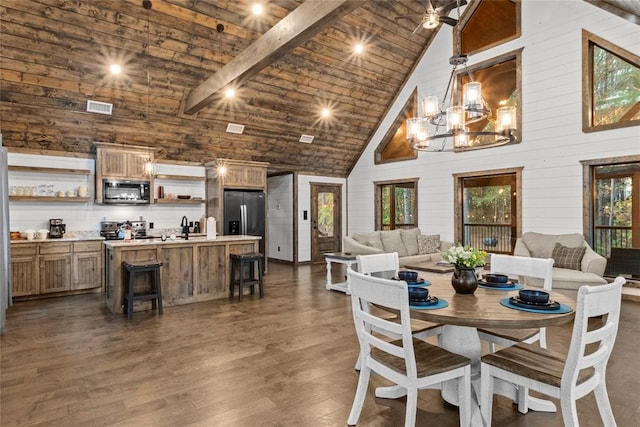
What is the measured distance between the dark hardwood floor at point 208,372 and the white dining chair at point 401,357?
13.9 inches

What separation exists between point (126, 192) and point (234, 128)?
2351mm

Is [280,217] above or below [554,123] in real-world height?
below

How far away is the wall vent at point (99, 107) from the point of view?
19.1 ft

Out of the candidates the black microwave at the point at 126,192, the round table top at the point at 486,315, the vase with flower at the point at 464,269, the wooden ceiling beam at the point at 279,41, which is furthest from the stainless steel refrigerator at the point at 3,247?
the vase with flower at the point at 464,269

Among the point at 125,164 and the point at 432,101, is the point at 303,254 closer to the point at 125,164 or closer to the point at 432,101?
the point at 125,164

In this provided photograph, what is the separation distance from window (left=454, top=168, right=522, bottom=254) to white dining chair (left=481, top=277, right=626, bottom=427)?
5.22m

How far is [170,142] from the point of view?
7.08 meters

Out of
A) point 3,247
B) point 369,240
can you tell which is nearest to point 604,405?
point 369,240

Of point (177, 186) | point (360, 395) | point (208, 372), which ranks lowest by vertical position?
point (208, 372)

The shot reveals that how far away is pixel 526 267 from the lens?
10.0 feet

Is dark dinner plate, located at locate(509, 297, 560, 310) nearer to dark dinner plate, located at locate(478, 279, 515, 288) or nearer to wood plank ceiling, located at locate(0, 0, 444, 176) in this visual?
dark dinner plate, located at locate(478, 279, 515, 288)

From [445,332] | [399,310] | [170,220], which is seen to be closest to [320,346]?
[445,332]

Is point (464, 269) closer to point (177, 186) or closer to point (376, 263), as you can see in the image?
point (376, 263)

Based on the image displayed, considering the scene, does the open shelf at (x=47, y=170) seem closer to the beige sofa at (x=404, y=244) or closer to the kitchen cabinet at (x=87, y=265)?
the kitchen cabinet at (x=87, y=265)
